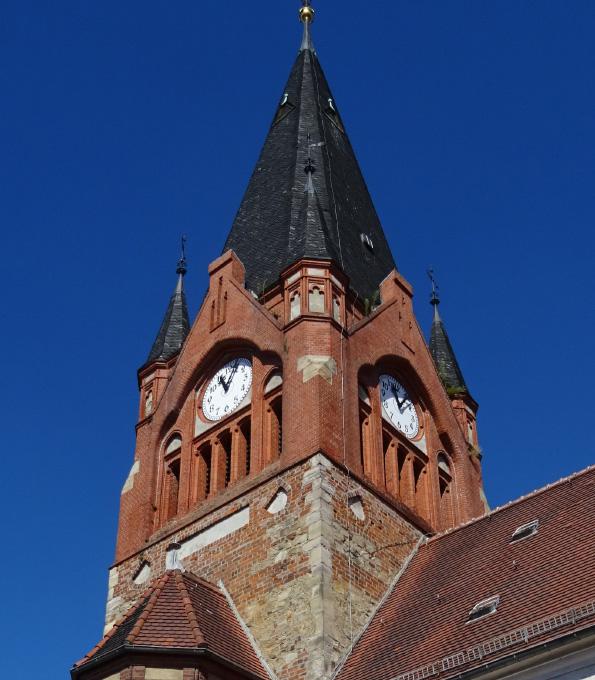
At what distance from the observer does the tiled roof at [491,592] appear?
17547mm

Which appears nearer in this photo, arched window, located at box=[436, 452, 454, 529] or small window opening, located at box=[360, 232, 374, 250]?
arched window, located at box=[436, 452, 454, 529]

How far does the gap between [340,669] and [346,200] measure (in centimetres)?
1470

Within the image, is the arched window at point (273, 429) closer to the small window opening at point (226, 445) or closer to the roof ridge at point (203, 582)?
the small window opening at point (226, 445)

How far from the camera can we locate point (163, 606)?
20.1 metres

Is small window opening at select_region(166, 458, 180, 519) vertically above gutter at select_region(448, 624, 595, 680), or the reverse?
small window opening at select_region(166, 458, 180, 519)

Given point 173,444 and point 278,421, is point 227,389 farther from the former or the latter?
point 278,421

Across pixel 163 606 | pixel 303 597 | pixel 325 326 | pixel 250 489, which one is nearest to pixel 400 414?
pixel 325 326

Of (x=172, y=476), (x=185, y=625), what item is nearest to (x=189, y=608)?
(x=185, y=625)

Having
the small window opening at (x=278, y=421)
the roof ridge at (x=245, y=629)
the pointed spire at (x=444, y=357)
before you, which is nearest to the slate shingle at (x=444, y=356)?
the pointed spire at (x=444, y=357)

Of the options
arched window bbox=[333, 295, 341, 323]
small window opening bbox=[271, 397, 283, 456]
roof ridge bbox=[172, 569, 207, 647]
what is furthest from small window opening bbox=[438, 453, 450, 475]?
roof ridge bbox=[172, 569, 207, 647]

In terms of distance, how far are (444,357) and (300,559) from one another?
11.3 m

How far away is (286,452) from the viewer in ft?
76.5

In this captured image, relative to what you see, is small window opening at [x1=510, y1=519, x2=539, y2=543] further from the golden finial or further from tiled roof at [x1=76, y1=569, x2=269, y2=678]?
the golden finial

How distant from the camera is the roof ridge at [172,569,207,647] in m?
19.0
